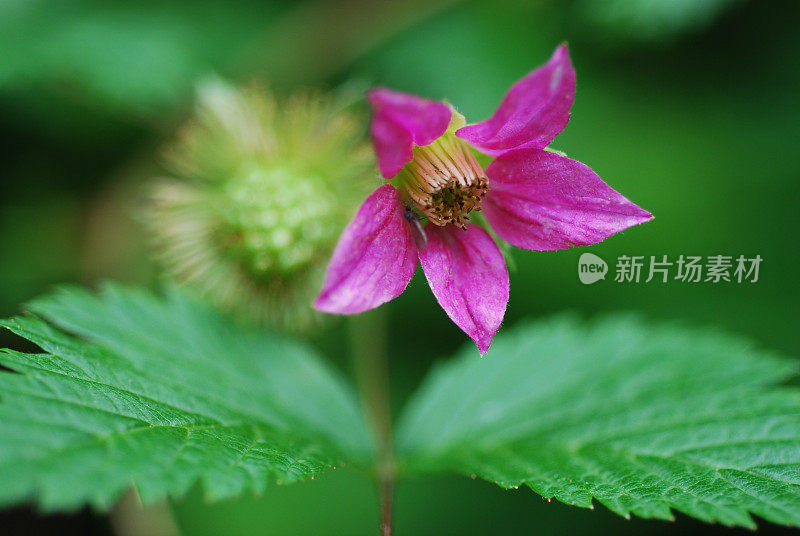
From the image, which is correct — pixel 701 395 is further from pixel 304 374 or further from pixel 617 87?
pixel 617 87

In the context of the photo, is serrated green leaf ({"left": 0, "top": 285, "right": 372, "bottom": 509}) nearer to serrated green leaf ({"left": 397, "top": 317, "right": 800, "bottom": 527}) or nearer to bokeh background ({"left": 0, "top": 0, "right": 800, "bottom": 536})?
serrated green leaf ({"left": 397, "top": 317, "right": 800, "bottom": 527})

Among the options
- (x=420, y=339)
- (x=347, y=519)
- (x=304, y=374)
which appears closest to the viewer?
(x=304, y=374)

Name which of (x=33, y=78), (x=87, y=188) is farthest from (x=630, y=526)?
(x=33, y=78)

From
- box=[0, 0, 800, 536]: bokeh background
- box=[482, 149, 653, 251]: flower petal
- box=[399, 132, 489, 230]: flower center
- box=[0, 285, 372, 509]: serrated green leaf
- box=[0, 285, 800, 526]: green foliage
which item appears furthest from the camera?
box=[0, 0, 800, 536]: bokeh background

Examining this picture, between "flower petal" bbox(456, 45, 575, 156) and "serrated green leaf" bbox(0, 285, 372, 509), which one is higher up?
"flower petal" bbox(456, 45, 575, 156)

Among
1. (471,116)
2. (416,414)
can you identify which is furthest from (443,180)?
(471,116)

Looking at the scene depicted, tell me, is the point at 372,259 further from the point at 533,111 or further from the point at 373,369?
the point at 373,369

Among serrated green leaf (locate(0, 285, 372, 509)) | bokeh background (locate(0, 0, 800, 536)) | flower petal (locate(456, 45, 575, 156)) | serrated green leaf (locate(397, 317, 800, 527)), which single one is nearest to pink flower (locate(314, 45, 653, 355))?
flower petal (locate(456, 45, 575, 156))

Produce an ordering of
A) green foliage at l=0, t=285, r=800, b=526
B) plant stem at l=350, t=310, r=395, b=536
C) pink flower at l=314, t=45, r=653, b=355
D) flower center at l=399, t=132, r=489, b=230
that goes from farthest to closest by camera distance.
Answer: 1. plant stem at l=350, t=310, r=395, b=536
2. flower center at l=399, t=132, r=489, b=230
3. pink flower at l=314, t=45, r=653, b=355
4. green foliage at l=0, t=285, r=800, b=526
